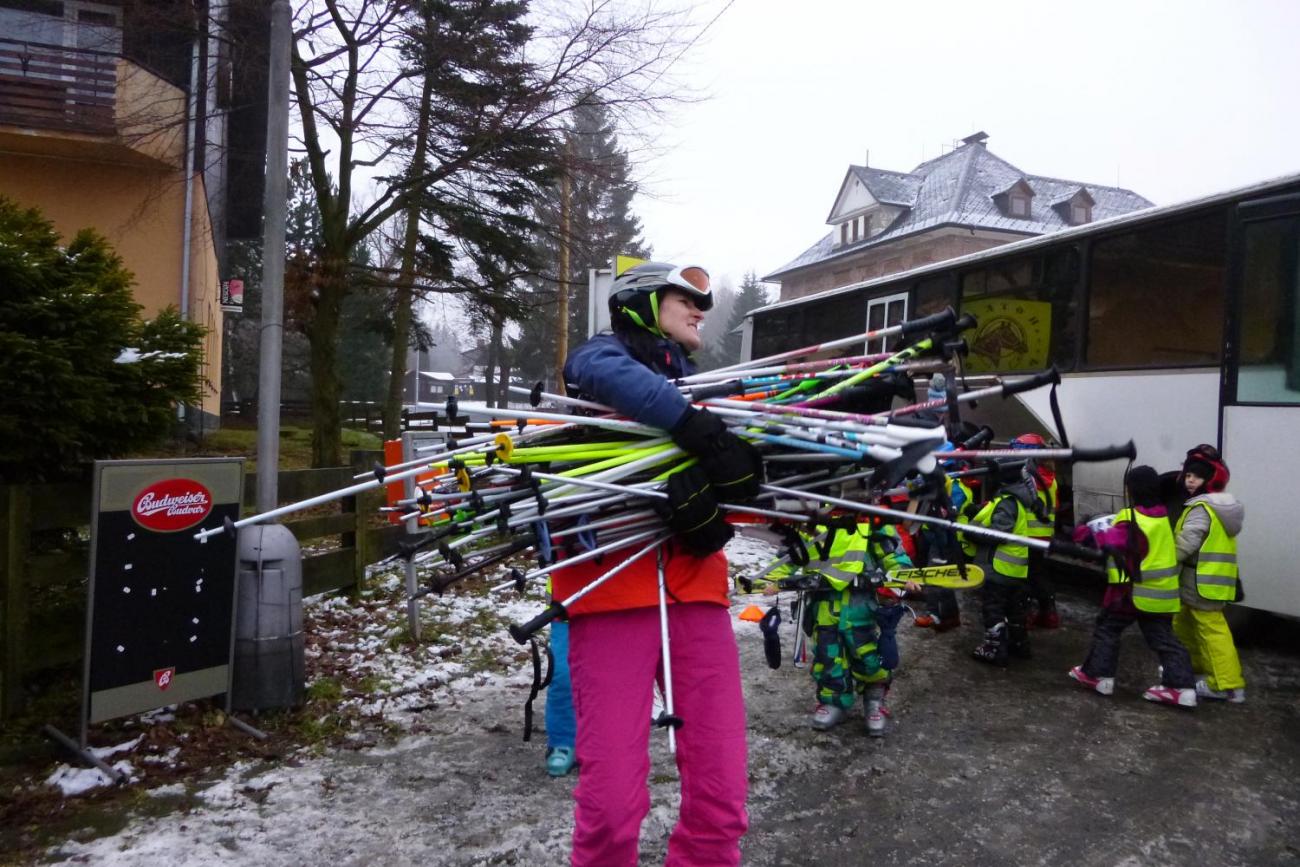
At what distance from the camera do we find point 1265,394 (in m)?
6.37

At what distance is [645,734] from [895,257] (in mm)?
33968

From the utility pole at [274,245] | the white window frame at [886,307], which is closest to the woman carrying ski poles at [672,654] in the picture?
the utility pole at [274,245]

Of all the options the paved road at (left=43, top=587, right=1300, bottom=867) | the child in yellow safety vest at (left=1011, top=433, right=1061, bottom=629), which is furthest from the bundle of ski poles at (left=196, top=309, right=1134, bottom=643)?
the child in yellow safety vest at (left=1011, top=433, right=1061, bottom=629)

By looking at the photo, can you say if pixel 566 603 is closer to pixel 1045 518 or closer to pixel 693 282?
pixel 693 282

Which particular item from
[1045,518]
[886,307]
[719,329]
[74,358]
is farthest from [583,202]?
[719,329]

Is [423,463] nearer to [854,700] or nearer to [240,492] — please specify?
[240,492]

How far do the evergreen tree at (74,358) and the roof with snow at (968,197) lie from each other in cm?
3096

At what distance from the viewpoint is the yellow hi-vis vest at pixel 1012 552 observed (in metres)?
6.14

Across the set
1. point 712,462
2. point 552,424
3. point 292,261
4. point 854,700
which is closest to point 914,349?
point 712,462

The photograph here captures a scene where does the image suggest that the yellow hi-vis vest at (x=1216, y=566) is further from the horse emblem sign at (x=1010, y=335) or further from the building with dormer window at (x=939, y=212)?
the building with dormer window at (x=939, y=212)

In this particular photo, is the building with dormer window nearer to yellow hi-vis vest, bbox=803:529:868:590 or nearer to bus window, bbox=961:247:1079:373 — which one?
bus window, bbox=961:247:1079:373

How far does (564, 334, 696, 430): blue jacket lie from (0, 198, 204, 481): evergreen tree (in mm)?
3073

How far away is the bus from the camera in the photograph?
6.27 meters

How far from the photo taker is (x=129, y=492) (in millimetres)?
4152
